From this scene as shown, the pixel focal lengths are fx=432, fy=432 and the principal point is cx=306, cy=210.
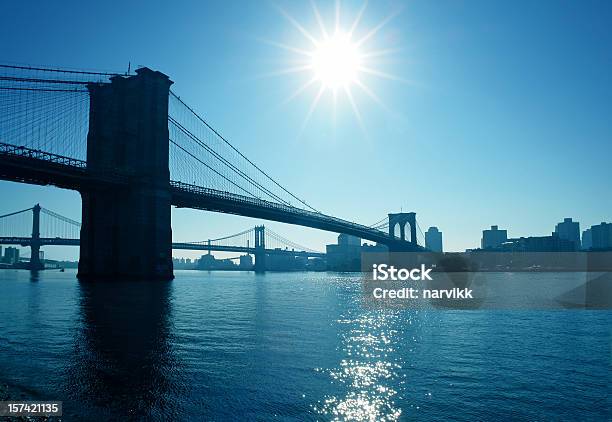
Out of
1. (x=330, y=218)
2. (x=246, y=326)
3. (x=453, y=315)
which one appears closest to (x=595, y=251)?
(x=330, y=218)

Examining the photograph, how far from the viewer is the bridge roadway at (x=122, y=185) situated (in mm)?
41844

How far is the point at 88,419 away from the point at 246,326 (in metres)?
12.0

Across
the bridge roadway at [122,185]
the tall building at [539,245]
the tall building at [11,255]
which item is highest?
the bridge roadway at [122,185]

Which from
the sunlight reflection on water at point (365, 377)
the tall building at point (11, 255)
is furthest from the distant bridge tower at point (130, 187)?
the tall building at point (11, 255)

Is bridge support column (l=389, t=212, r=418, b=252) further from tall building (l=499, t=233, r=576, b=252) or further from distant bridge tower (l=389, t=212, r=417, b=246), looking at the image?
tall building (l=499, t=233, r=576, b=252)

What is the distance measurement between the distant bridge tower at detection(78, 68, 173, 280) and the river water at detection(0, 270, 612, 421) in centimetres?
2819

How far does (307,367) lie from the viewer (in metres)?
12.2

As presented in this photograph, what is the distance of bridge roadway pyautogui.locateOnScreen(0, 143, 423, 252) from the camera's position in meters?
41.8

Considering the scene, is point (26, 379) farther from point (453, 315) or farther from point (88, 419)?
point (453, 315)

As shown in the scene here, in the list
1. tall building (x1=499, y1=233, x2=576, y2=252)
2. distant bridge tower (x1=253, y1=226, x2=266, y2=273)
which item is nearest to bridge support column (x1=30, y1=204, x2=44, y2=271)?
distant bridge tower (x1=253, y1=226, x2=266, y2=273)

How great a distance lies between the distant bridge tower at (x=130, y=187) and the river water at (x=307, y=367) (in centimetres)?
2819

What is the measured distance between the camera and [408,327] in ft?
66.0

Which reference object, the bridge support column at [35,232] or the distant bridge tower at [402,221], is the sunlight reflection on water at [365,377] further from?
the bridge support column at [35,232]

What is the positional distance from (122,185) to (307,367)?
4438cm
